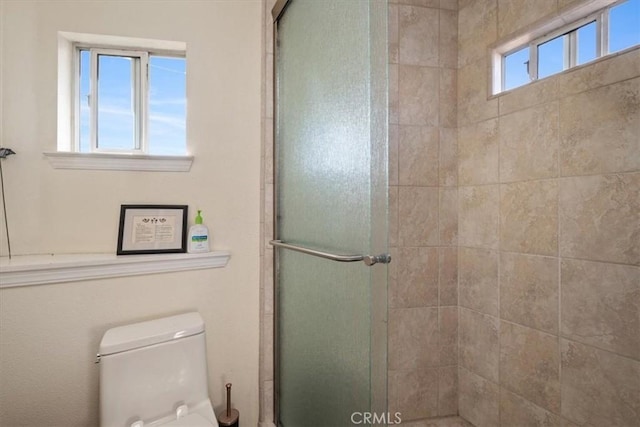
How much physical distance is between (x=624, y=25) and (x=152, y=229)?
195 centimetres

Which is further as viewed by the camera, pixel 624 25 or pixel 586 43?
pixel 586 43

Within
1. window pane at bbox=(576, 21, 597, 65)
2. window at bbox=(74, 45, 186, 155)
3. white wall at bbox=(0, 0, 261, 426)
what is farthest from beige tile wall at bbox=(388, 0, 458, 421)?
window at bbox=(74, 45, 186, 155)

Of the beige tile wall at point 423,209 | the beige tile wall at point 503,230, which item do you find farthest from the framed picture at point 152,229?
the beige tile wall at point 423,209

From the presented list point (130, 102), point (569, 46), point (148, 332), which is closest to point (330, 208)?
point (148, 332)

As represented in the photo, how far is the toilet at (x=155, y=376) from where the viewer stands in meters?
1.17

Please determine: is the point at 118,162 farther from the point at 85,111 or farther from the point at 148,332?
the point at 148,332

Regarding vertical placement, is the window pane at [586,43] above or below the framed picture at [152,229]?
above

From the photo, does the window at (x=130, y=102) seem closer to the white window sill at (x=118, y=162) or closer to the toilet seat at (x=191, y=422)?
the white window sill at (x=118, y=162)

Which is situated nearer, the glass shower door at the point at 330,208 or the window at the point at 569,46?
the glass shower door at the point at 330,208

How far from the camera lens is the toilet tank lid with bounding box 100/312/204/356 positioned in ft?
3.92

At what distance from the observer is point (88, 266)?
133 centimetres

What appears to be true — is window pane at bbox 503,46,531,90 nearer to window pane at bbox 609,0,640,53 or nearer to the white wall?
window pane at bbox 609,0,640,53

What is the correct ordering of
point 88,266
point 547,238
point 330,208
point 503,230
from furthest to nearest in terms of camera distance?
point 503,230
point 547,238
point 88,266
point 330,208

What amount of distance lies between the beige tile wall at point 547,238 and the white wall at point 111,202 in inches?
44.5
